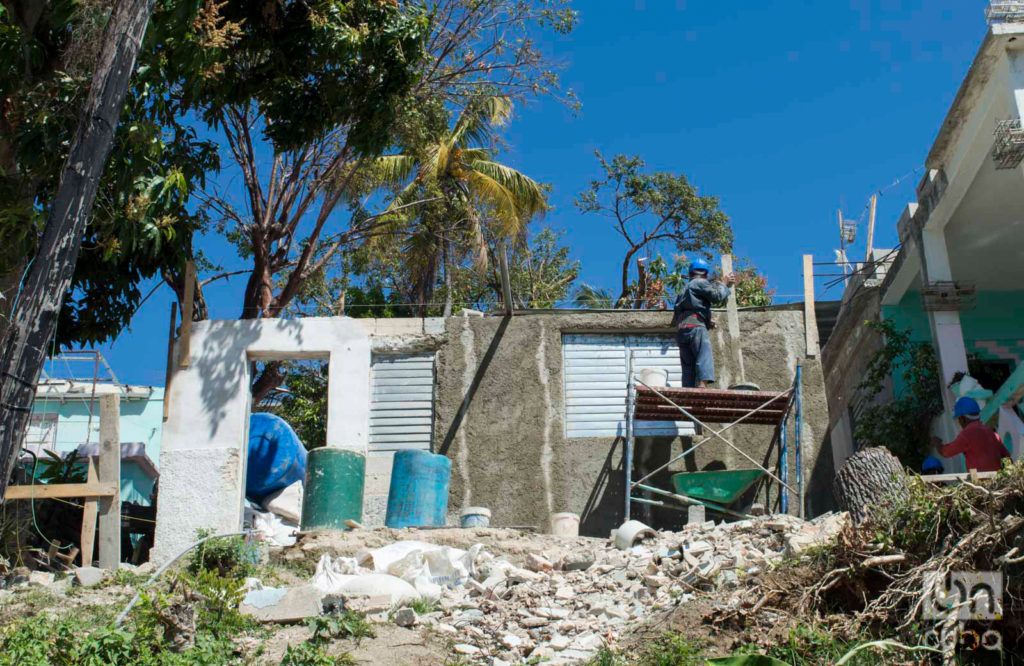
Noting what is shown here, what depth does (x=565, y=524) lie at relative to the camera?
40.4 ft

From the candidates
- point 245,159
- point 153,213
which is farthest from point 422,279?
point 153,213

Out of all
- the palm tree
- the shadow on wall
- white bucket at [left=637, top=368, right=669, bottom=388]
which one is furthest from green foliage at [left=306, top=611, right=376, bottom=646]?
the palm tree

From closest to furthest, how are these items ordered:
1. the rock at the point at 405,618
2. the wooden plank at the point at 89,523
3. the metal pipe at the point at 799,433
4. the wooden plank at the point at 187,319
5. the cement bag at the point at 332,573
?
the rock at the point at 405,618 → the cement bag at the point at 332,573 → the wooden plank at the point at 89,523 → the metal pipe at the point at 799,433 → the wooden plank at the point at 187,319

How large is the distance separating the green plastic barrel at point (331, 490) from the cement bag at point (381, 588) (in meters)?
2.36

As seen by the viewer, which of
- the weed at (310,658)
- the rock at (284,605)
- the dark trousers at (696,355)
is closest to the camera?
the weed at (310,658)

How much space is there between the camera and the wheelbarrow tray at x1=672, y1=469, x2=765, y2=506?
39.3 feet

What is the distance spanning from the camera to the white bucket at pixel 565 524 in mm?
12289

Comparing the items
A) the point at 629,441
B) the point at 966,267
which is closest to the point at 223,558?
the point at 629,441

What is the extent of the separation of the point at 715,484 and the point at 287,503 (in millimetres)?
5076

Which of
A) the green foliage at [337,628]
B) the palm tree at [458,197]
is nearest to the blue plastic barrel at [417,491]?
the green foliage at [337,628]

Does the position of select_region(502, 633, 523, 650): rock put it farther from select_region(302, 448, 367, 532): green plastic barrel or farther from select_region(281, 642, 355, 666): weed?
select_region(302, 448, 367, 532): green plastic barrel

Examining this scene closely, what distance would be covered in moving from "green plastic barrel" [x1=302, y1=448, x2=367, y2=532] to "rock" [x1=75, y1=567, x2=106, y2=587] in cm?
227

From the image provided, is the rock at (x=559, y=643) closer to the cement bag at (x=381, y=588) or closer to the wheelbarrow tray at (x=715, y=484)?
the cement bag at (x=381, y=588)

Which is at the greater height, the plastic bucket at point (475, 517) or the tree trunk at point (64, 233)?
the tree trunk at point (64, 233)
